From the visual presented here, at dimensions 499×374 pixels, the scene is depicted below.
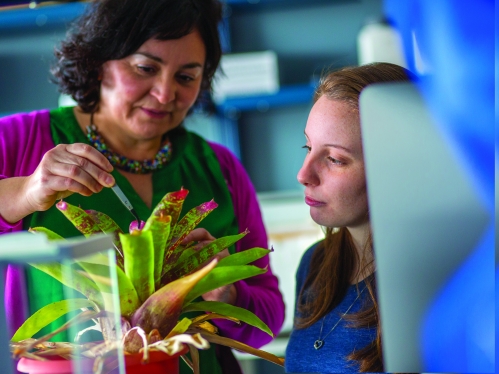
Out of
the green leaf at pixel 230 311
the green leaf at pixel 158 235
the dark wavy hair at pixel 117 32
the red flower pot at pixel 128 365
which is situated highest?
the dark wavy hair at pixel 117 32

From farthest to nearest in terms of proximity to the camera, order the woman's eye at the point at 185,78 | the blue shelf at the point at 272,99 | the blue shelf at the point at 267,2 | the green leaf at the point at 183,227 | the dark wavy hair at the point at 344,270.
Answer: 1. the blue shelf at the point at 267,2
2. the blue shelf at the point at 272,99
3. the woman's eye at the point at 185,78
4. the dark wavy hair at the point at 344,270
5. the green leaf at the point at 183,227

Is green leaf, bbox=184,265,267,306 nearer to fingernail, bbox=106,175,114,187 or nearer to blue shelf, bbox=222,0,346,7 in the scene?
fingernail, bbox=106,175,114,187

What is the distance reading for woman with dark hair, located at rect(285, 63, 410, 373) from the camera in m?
0.91

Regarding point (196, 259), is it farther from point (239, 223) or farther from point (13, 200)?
point (239, 223)

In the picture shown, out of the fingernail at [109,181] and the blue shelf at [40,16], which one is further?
the blue shelf at [40,16]

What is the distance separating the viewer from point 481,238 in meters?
0.61

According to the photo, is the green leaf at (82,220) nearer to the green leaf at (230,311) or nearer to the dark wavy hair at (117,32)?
the green leaf at (230,311)

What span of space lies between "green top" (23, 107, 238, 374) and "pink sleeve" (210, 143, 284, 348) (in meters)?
0.04

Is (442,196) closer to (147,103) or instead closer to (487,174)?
(487,174)

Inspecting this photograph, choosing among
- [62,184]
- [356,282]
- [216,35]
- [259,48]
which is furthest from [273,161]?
[62,184]

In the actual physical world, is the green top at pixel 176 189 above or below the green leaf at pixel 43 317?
above

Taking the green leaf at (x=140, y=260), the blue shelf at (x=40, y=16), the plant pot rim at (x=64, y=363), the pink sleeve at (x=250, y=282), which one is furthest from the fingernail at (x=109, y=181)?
the blue shelf at (x=40, y=16)

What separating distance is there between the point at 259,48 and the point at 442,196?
2.65 metres

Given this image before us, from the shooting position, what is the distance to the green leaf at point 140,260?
68 cm
